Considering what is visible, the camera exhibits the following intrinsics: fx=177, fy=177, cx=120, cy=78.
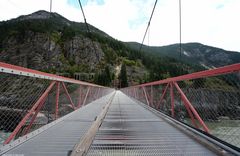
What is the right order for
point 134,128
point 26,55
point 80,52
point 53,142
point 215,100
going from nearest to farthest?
point 53,142 → point 215,100 → point 134,128 → point 26,55 → point 80,52

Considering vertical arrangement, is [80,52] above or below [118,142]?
above

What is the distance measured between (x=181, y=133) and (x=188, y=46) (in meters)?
115

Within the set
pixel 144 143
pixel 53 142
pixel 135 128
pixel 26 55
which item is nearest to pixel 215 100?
pixel 144 143

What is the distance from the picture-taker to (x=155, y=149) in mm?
1594

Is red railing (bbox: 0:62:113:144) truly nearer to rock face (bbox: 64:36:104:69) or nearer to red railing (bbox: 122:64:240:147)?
red railing (bbox: 122:64:240:147)

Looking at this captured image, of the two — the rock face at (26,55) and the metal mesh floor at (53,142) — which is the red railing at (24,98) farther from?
the rock face at (26,55)

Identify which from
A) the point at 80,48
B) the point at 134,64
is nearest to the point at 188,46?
the point at 134,64

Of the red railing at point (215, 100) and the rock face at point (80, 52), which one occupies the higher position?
the rock face at point (80, 52)

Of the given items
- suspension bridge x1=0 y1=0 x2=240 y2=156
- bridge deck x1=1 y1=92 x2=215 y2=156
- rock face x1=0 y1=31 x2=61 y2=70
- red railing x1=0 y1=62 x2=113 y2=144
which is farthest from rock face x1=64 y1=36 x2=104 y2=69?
bridge deck x1=1 y1=92 x2=215 y2=156

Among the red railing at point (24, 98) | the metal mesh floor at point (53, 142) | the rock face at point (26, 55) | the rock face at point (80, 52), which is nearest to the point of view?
the metal mesh floor at point (53, 142)

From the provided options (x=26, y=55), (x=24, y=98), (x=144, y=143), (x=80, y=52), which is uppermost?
(x=80, y=52)

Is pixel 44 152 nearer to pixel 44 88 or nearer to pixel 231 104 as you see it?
pixel 44 88

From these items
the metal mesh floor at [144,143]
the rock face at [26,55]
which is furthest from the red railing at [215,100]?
the rock face at [26,55]

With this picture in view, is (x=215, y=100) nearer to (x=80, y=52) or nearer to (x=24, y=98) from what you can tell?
(x=24, y=98)
